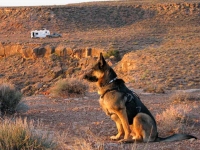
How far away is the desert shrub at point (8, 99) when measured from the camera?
12195 millimetres

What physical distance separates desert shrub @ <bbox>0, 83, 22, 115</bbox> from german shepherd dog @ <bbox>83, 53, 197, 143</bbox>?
4.34 m

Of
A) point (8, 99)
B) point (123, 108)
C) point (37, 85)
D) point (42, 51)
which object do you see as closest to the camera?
point (123, 108)

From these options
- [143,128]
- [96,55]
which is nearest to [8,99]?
[143,128]

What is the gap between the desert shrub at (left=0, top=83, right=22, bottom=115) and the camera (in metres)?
12.2

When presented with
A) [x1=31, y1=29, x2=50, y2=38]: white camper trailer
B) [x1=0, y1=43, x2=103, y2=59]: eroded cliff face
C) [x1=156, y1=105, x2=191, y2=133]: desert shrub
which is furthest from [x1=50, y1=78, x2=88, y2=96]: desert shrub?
[x1=31, y1=29, x2=50, y2=38]: white camper trailer

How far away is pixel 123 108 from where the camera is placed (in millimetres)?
8250

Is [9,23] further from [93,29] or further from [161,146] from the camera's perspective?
[161,146]

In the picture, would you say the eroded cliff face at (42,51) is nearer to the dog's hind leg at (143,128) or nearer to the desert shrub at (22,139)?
the dog's hind leg at (143,128)

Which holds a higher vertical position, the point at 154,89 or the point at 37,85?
the point at 154,89

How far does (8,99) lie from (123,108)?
5.07 m

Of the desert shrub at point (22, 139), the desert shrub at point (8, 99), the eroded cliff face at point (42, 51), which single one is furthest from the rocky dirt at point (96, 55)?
the desert shrub at point (22, 139)

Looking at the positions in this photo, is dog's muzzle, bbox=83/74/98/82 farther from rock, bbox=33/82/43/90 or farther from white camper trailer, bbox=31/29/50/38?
white camper trailer, bbox=31/29/50/38

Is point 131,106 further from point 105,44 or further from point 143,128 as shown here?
point 105,44

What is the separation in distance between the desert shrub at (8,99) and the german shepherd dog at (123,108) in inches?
171
